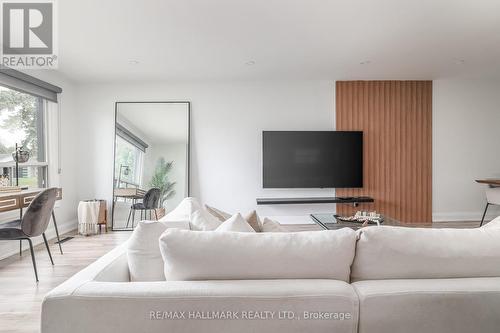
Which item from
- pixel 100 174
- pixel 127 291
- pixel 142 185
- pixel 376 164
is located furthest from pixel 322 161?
pixel 127 291

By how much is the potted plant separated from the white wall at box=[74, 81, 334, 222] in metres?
0.38

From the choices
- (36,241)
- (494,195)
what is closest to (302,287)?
(36,241)

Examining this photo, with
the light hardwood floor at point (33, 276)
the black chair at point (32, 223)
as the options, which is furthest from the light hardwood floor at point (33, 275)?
the black chair at point (32, 223)

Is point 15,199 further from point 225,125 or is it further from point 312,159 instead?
point 312,159

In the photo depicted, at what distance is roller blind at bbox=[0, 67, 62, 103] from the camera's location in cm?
358

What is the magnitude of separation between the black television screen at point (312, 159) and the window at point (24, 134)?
319cm

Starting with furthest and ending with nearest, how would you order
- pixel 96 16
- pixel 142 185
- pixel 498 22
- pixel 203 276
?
1. pixel 142 185
2. pixel 498 22
3. pixel 96 16
4. pixel 203 276

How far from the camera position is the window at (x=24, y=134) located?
377cm

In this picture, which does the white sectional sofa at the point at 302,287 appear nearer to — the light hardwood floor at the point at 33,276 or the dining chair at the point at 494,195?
the light hardwood floor at the point at 33,276

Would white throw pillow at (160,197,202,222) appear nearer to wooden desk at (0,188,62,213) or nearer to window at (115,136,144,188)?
wooden desk at (0,188,62,213)

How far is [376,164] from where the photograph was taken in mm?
5285

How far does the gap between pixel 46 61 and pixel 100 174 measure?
1.85m

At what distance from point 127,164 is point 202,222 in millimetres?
3744

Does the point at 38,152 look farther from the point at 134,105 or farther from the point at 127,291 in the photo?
the point at 127,291
